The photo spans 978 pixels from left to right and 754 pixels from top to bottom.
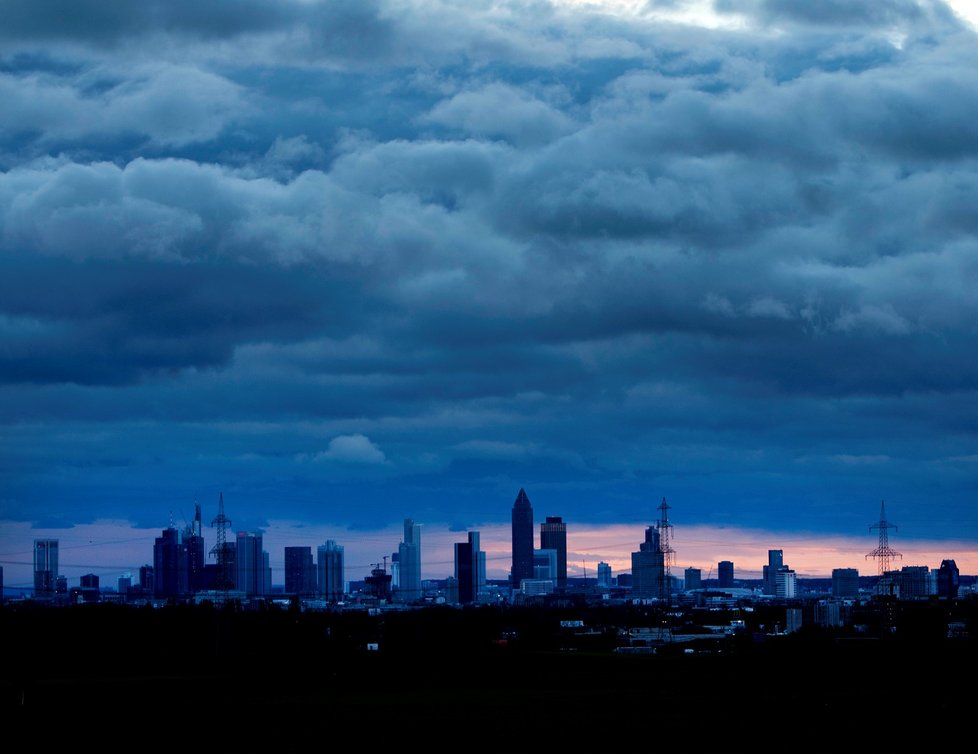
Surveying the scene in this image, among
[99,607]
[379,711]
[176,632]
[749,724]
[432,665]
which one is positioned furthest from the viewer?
[99,607]

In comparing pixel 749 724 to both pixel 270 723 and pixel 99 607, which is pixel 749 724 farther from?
pixel 99 607

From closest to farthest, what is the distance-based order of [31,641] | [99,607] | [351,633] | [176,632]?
[31,641], [176,632], [351,633], [99,607]

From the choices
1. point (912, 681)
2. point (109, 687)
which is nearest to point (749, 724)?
point (912, 681)

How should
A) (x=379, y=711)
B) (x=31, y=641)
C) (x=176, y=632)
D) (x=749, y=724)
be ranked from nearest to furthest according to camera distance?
(x=749, y=724) < (x=379, y=711) < (x=31, y=641) < (x=176, y=632)

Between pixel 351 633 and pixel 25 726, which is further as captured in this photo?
pixel 351 633

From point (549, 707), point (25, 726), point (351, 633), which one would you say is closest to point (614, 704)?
point (549, 707)

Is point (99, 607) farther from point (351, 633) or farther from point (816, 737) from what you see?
point (816, 737)
